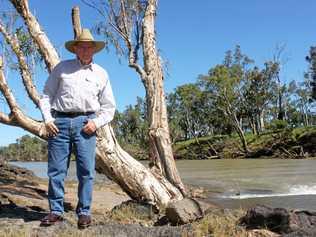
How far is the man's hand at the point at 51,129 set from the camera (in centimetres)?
495

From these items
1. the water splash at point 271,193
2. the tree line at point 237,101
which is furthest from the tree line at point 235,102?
the water splash at point 271,193

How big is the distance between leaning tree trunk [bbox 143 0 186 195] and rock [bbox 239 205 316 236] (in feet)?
11.9

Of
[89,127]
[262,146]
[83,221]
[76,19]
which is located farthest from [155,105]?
[262,146]

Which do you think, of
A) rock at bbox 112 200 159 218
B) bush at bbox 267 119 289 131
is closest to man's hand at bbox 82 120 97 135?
rock at bbox 112 200 159 218

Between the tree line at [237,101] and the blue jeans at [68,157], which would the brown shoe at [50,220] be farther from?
the tree line at [237,101]

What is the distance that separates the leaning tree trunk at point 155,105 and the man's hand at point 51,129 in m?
4.52

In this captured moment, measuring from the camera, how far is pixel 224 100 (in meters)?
55.9

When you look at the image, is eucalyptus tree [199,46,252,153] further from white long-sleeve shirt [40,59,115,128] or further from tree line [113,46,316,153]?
white long-sleeve shirt [40,59,115,128]

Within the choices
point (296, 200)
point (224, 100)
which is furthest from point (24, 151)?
point (296, 200)

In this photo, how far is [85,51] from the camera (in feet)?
16.8

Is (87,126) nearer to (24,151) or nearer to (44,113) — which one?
(44,113)

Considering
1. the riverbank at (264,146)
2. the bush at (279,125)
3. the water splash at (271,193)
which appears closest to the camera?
the water splash at (271,193)

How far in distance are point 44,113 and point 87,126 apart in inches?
17.7

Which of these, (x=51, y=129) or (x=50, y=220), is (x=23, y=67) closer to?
(x=51, y=129)
